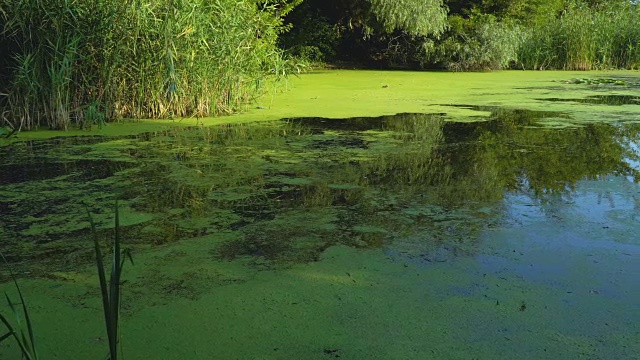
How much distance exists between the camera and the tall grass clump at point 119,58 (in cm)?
422

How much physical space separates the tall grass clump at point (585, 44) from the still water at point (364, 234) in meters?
6.98

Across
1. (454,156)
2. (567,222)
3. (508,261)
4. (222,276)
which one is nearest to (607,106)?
(454,156)

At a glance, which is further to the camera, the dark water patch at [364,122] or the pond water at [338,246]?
the dark water patch at [364,122]

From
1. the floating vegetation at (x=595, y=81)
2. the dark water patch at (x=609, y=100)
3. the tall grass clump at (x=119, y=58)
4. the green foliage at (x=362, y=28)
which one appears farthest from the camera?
the green foliage at (x=362, y=28)

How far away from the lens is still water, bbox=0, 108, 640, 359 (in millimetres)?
1515

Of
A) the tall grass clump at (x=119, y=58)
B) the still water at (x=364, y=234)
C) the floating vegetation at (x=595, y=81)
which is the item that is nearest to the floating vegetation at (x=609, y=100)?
the floating vegetation at (x=595, y=81)

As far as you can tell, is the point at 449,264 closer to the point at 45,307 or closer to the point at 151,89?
the point at 45,307

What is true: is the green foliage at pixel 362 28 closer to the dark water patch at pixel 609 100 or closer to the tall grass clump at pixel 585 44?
the tall grass clump at pixel 585 44

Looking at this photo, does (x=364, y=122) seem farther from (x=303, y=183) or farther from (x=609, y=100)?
(x=609, y=100)

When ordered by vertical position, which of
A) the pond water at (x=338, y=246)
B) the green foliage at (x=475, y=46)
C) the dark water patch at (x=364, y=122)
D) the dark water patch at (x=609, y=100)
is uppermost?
the green foliage at (x=475, y=46)

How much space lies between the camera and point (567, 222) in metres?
2.37

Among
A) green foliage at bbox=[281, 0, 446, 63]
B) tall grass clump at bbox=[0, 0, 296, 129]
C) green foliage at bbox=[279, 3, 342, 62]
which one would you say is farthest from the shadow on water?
green foliage at bbox=[279, 3, 342, 62]

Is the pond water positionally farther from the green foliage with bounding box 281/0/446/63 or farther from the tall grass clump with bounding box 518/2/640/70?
the tall grass clump with bounding box 518/2/640/70

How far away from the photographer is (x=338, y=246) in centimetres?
212
